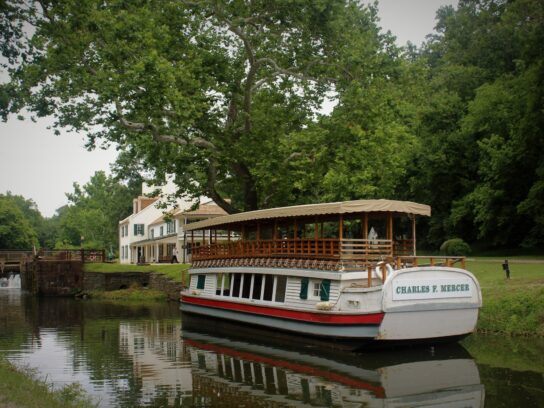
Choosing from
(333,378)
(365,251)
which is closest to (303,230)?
(365,251)

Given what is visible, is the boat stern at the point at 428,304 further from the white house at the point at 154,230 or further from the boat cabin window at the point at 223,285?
the white house at the point at 154,230

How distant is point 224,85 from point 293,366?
18197 mm

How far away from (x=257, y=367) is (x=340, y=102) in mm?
17189

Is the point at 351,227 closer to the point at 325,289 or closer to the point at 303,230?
→ the point at 303,230

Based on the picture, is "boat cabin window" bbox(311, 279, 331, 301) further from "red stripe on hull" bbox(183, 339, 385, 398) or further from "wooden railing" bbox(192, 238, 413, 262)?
"red stripe on hull" bbox(183, 339, 385, 398)

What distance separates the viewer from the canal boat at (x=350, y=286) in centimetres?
2162

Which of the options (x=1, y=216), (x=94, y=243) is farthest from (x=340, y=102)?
(x=1, y=216)

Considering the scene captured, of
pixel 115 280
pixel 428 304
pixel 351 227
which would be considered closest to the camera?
pixel 428 304

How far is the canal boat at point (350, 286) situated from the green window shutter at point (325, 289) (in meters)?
0.01

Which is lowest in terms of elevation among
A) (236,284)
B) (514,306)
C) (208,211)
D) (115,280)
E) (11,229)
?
(115,280)

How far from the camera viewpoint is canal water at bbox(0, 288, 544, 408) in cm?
1644

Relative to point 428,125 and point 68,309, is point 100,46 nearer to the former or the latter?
point 68,309

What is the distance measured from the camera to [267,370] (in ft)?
66.8

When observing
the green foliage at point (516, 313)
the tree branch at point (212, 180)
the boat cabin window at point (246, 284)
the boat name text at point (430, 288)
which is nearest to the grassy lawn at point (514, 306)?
the green foliage at point (516, 313)
